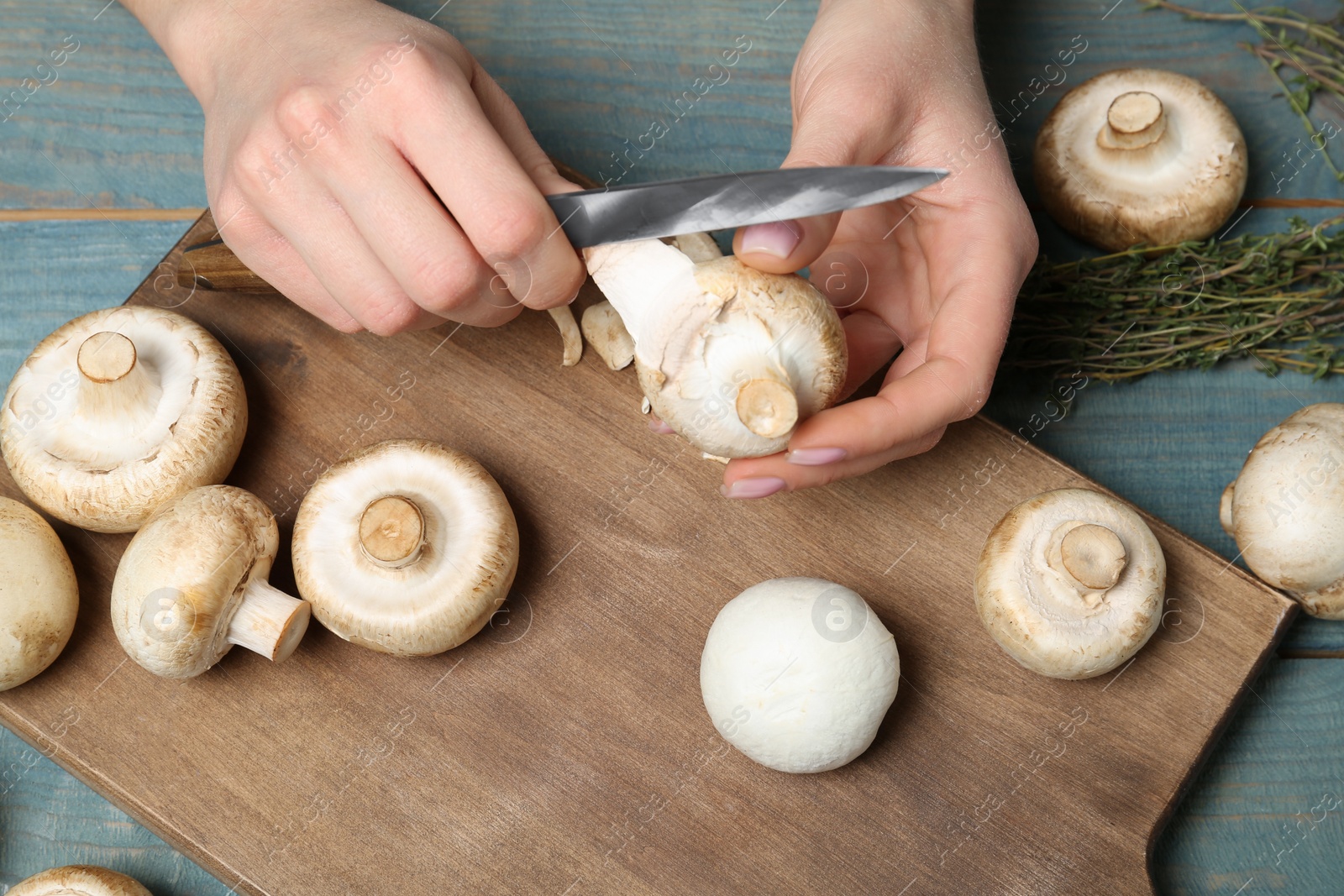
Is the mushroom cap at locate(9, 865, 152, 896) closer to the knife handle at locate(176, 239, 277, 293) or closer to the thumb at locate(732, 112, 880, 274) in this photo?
the knife handle at locate(176, 239, 277, 293)

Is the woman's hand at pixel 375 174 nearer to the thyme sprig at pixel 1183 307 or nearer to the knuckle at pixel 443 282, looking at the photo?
the knuckle at pixel 443 282

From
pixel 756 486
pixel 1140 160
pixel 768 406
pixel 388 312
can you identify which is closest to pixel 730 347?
pixel 768 406

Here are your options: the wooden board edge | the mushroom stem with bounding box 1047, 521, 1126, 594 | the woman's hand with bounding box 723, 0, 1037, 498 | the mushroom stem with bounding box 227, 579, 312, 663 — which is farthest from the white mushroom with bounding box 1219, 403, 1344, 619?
the wooden board edge

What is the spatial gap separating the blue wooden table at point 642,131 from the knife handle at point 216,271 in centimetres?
33

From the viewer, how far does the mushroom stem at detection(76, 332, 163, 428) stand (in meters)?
1.28

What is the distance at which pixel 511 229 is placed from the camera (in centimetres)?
110

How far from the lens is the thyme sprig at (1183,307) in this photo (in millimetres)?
1501

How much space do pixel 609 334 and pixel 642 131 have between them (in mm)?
562

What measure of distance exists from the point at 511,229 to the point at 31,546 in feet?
2.70

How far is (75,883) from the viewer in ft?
4.24

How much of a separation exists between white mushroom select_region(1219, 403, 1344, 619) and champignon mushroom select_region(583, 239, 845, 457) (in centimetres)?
72

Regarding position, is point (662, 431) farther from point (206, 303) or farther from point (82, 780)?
point (82, 780)

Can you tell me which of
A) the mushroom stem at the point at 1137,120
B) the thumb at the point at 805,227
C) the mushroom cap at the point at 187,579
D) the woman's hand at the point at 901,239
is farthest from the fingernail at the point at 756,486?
the mushroom stem at the point at 1137,120

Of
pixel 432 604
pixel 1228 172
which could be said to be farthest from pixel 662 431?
pixel 1228 172
